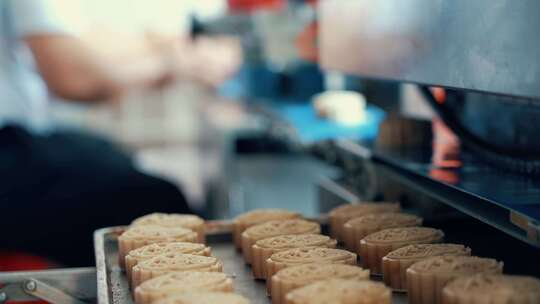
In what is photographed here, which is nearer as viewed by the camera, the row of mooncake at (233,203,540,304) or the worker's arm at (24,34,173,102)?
the row of mooncake at (233,203,540,304)

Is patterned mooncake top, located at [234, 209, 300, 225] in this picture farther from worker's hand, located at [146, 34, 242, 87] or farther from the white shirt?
Answer: worker's hand, located at [146, 34, 242, 87]

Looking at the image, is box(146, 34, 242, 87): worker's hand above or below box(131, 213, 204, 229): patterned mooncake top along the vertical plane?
above

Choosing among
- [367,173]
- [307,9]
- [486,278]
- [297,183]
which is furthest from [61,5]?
[486,278]

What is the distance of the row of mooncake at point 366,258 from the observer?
110 cm

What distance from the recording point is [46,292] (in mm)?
1446

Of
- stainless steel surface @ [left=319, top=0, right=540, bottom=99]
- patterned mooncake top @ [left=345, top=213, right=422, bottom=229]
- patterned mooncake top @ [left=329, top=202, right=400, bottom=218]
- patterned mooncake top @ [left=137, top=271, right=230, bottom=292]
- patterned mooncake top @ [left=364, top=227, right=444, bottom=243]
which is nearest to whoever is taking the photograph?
stainless steel surface @ [left=319, top=0, right=540, bottom=99]

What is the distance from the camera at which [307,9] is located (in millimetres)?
3332

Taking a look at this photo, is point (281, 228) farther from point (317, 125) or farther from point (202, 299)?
point (317, 125)

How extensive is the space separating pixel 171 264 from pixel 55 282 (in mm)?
272

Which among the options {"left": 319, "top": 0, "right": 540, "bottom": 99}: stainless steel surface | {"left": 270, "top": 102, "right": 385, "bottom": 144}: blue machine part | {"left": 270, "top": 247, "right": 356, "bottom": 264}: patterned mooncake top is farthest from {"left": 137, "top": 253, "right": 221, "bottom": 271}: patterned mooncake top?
{"left": 270, "top": 102, "right": 385, "bottom": 144}: blue machine part

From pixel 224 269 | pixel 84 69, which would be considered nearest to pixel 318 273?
pixel 224 269

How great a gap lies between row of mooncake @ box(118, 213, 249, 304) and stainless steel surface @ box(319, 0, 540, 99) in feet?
1.42

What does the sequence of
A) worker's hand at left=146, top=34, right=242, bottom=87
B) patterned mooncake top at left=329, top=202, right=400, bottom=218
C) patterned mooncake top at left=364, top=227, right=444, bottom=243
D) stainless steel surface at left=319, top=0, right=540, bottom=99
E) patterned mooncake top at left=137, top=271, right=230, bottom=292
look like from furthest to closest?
worker's hand at left=146, top=34, right=242, bottom=87
patterned mooncake top at left=329, top=202, right=400, bottom=218
patterned mooncake top at left=364, top=227, right=444, bottom=243
patterned mooncake top at left=137, top=271, right=230, bottom=292
stainless steel surface at left=319, top=0, right=540, bottom=99

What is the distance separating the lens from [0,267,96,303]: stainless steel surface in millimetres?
1437
